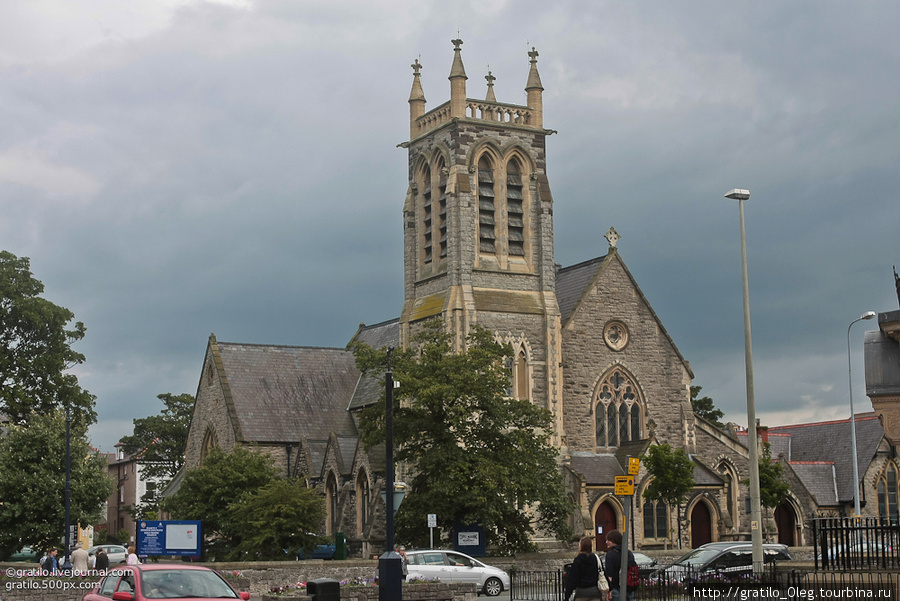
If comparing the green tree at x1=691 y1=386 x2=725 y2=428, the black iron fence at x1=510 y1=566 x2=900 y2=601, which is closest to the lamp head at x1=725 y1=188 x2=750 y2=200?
the black iron fence at x1=510 y1=566 x2=900 y2=601

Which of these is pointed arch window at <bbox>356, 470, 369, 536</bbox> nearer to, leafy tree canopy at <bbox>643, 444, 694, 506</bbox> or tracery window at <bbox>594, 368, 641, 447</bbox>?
tracery window at <bbox>594, 368, 641, 447</bbox>

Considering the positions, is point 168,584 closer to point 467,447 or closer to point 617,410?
point 467,447

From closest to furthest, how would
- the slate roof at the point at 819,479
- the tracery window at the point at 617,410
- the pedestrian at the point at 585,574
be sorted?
the pedestrian at the point at 585,574 < the tracery window at the point at 617,410 < the slate roof at the point at 819,479

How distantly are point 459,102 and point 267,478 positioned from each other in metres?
18.1

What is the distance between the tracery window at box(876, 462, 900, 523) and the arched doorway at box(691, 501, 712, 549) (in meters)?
11.9

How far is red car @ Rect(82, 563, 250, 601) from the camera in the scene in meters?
18.5

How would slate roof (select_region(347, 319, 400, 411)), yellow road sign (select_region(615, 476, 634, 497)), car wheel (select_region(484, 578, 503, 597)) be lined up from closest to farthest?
yellow road sign (select_region(615, 476, 634, 497)) < car wheel (select_region(484, 578, 503, 597)) < slate roof (select_region(347, 319, 400, 411))

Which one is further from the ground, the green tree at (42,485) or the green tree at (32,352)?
the green tree at (32,352)

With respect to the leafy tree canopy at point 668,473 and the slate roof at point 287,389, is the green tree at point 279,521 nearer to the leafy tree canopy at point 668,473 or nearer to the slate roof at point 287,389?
the slate roof at point 287,389

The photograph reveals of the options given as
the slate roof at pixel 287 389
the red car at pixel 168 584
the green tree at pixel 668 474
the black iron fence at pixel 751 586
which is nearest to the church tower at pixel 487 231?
the green tree at pixel 668 474

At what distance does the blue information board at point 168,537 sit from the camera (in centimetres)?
3941

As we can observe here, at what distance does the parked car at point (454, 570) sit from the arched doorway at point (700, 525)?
18.4 m

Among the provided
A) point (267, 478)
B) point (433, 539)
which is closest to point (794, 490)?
point (433, 539)

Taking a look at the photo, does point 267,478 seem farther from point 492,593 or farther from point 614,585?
point 614,585
